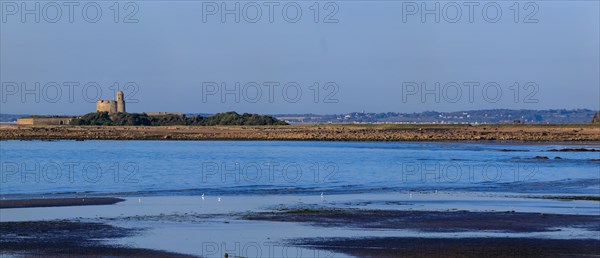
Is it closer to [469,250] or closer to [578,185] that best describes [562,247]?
[469,250]

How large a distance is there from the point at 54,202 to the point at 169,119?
110 metres

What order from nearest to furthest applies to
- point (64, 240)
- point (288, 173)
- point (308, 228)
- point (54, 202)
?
point (64, 240), point (308, 228), point (54, 202), point (288, 173)

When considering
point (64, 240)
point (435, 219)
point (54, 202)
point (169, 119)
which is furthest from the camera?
point (169, 119)

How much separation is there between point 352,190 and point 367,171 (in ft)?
35.2

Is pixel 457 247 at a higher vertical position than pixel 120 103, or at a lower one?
lower

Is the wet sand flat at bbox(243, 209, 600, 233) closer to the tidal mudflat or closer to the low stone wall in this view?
the tidal mudflat

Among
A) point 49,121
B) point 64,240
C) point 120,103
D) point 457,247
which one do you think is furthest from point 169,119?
point 457,247

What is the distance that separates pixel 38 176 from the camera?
1556 inches

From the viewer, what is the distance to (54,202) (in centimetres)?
2806

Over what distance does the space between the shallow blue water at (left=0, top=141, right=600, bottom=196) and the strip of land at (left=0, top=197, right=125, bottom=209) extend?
243 cm

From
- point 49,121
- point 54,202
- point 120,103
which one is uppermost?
point 120,103

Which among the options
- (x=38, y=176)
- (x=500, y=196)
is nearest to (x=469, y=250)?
(x=500, y=196)

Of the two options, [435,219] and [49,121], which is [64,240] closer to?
[435,219]

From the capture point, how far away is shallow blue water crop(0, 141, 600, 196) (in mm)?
34375
